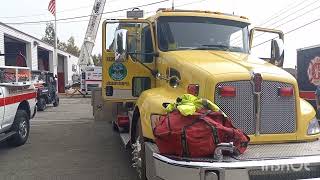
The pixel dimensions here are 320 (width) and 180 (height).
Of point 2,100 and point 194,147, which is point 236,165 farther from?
point 2,100

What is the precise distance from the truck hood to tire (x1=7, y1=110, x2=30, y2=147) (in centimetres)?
462

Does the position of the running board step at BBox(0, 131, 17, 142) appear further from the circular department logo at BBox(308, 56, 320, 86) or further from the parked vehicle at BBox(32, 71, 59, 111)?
the circular department logo at BBox(308, 56, 320, 86)

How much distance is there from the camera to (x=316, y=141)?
5.35 m

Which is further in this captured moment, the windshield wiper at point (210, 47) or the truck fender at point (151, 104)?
the windshield wiper at point (210, 47)

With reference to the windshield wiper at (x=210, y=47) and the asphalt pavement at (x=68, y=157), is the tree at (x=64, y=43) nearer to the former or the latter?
the asphalt pavement at (x=68, y=157)

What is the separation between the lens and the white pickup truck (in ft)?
28.7

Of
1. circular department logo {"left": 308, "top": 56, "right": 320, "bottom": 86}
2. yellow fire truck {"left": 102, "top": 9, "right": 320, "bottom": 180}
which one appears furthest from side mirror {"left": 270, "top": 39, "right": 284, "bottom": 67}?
circular department logo {"left": 308, "top": 56, "right": 320, "bottom": 86}

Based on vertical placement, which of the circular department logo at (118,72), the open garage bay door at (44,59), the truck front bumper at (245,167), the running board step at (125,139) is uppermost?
the open garage bay door at (44,59)

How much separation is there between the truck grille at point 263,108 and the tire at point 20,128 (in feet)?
19.5

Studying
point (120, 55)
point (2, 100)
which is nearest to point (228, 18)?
point (120, 55)

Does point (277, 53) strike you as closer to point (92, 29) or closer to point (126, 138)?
point (126, 138)

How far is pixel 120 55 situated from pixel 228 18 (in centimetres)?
194

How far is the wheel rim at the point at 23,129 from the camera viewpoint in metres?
9.81

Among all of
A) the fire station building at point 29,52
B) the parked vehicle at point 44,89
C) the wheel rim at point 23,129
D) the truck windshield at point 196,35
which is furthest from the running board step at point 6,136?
the parked vehicle at point 44,89
